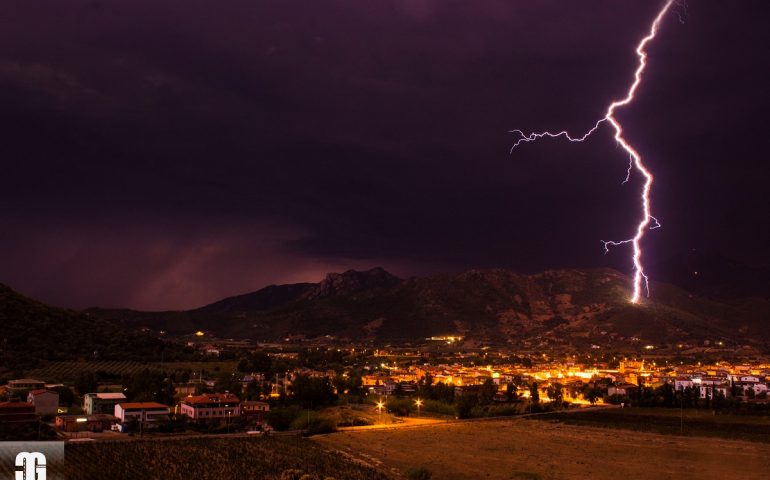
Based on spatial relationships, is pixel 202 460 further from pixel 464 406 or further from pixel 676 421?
pixel 676 421

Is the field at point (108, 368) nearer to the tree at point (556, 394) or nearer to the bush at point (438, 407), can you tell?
the bush at point (438, 407)

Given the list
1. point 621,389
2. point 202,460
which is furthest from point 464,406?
point 202,460

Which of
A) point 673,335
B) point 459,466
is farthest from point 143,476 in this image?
point 673,335

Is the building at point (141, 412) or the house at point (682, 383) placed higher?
the building at point (141, 412)

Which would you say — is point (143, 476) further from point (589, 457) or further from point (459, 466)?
point (589, 457)

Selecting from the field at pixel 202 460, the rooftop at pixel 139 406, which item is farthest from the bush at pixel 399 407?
the rooftop at pixel 139 406
